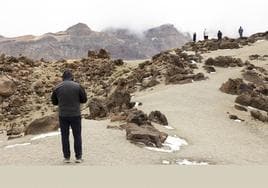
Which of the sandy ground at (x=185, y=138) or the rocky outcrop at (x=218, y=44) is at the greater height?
the rocky outcrop at (x=218, y=44)

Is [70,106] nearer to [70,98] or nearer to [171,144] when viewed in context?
[70,98]

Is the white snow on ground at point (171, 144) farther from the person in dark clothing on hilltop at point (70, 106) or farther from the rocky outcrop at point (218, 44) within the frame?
the rocky outcrop at point (218, 44)

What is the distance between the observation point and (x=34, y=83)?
49.2 meters

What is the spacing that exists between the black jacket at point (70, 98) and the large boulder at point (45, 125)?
263 inches

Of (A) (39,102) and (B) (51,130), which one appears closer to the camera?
(B) (51,130)

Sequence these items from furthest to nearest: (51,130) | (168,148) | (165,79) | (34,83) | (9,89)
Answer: (34,83) → (9,89) → (165,79) → (51,130) → (168,148)

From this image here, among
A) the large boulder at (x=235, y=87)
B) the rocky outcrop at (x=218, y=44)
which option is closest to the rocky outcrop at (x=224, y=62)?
the rocky outcrop at (x=218, y=44)

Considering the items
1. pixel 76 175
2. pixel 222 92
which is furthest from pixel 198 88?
pixel 76 175

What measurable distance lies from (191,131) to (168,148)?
5239 millimetres

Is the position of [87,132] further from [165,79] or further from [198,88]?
[165,79]

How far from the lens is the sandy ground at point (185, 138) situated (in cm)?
1806

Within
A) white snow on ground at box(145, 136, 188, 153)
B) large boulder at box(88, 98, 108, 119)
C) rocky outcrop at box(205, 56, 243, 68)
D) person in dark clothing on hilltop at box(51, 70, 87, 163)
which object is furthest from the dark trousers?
rocky outcrop at box(205, 56, 243, 68)

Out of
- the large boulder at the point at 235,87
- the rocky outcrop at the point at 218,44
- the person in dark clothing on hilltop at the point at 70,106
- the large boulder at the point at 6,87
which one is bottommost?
the large boulder at the point at 6,87

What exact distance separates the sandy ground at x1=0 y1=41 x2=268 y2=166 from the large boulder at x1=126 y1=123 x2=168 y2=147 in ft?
1.20
